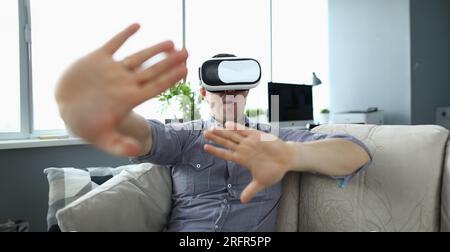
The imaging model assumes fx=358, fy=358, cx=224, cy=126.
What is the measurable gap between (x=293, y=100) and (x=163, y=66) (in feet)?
7.70

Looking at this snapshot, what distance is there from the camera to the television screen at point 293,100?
2594mm

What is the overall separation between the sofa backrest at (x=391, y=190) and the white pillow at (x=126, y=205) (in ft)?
1.12

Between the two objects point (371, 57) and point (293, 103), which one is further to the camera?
point (371, 57)

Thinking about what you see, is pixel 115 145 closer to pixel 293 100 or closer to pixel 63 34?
pixel 63 34

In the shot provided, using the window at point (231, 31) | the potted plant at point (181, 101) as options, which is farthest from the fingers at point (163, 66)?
the window at point (231, 31)

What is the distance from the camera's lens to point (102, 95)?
16.7 inches

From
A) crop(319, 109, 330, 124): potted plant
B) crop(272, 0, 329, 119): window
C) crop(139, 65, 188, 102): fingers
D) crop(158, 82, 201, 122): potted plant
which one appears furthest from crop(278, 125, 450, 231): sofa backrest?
crop(272, 0, 329, 119): window

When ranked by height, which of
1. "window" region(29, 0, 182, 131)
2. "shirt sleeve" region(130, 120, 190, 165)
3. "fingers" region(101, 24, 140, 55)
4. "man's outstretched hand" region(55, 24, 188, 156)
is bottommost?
"shirt sleeve" region(130, 120, 190, 165)

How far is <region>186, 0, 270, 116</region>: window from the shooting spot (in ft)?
9.37

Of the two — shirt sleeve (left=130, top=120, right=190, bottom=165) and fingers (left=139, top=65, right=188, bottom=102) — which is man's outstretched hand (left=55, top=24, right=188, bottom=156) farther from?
shirt sleeve (left=130, top=120, right=190, bottom=165)

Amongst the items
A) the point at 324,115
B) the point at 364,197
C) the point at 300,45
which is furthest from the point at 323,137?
the point at 300,45

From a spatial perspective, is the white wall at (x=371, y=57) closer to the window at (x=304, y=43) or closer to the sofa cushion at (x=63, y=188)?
the window at (x=304, y=43)

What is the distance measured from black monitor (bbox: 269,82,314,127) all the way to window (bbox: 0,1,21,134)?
1519 mm
